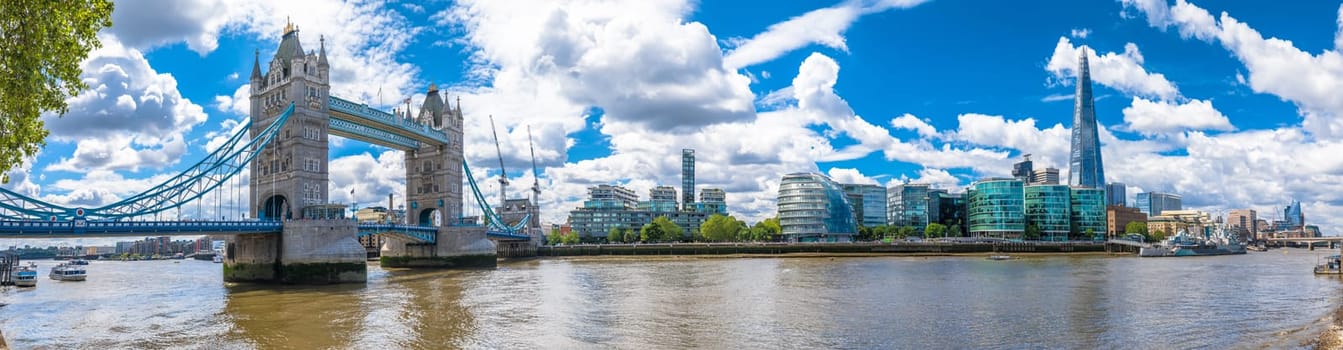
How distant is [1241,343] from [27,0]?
36054 mm

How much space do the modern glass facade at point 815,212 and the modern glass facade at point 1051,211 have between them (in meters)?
38.8

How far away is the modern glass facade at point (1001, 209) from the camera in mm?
174000

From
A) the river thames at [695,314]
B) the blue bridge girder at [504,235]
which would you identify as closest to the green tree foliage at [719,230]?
the blue bridge girder at [504,235]

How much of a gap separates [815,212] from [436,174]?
98.0 meters

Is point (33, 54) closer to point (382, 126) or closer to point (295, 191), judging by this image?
point (295, 191)

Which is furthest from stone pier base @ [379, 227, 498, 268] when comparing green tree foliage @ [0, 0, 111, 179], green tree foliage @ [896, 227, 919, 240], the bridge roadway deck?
green tree foliage @ [896, 227, 919, 240]

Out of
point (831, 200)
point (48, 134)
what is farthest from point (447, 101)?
point (831, 200)

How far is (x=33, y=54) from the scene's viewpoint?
16.7 meters

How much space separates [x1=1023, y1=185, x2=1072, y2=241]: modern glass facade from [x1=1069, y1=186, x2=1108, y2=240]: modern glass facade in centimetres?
435

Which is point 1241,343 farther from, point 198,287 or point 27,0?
point 198,287

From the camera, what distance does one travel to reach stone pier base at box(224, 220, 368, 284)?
58.8 metres

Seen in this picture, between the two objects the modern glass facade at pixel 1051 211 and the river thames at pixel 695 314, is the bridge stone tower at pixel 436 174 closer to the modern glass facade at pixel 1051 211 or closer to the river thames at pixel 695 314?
the river thames at pixel 695 314

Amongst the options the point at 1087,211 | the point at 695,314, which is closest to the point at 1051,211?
the point at 1087,211

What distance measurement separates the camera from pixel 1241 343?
27625 millimetres
